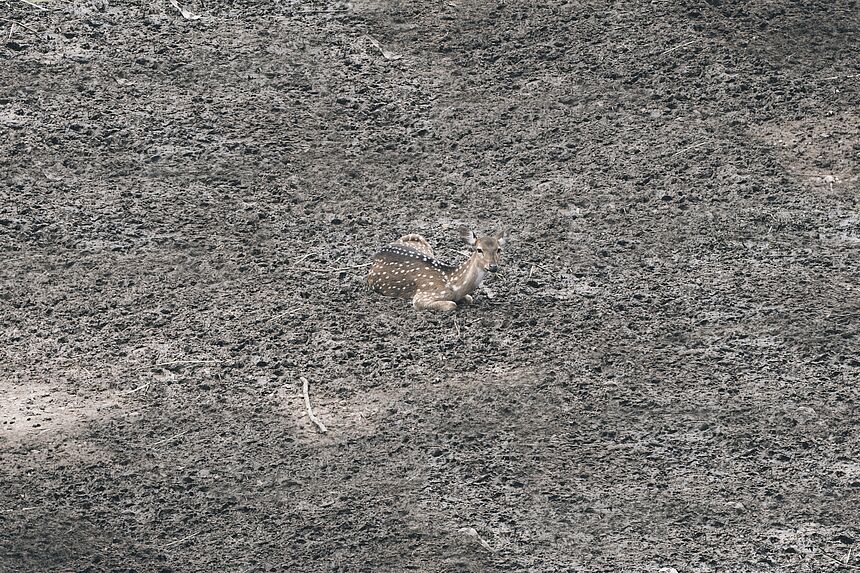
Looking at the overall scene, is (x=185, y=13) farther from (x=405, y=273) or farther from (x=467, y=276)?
(x=467, y=276)

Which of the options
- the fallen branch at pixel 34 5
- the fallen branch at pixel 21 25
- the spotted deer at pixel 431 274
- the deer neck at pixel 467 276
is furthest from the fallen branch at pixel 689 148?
the fallen branch at pixel 34 5

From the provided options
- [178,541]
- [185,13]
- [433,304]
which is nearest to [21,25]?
[185,13]

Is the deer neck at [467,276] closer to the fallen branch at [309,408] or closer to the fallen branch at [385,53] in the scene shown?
the fallen branch at [309,408]

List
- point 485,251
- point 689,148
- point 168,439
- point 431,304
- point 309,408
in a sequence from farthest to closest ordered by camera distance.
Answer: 1. point 689,148
2. point 431,304
3. point 485,251
4. point 309,408
5. point 168,439

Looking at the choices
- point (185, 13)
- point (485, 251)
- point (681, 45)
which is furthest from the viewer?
point (185, 13)

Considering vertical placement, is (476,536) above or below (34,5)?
above

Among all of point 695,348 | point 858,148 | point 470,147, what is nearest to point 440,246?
point 470,147

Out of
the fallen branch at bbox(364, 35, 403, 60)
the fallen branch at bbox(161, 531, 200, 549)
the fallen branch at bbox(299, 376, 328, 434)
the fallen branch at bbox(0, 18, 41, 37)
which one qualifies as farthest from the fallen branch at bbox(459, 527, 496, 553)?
the fallen branch at bbox(0, 18, 41, 37)
